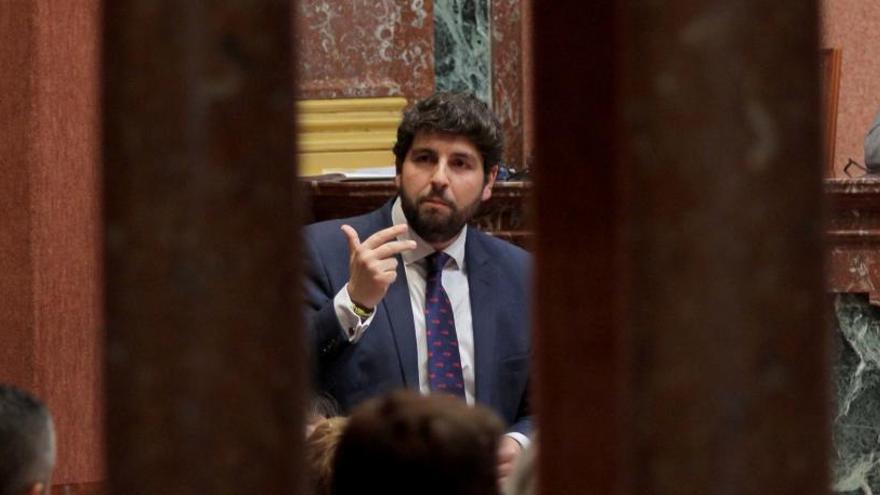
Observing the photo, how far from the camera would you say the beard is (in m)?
5.02

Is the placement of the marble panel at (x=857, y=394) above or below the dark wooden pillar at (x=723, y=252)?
below

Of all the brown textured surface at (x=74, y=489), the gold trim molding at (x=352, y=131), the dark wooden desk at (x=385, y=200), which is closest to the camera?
the brown textured surface at (x=74, y=489)

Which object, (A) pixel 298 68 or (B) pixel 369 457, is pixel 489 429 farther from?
(A) pixel 298 68

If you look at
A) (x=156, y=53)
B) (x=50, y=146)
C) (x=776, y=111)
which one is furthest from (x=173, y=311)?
(x=50, y=146)

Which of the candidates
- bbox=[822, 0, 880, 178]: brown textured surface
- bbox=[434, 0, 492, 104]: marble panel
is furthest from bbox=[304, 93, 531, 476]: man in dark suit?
bbox=[822, 0, 880, 178]: brown textured surface

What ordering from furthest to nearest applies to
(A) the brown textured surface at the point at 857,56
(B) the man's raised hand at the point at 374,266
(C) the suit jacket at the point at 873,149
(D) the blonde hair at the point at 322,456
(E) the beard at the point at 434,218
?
1. (A) the brown textured surface at the point at 857,56
2. (C) the suit jacket at the point at 873,149
3. (E) the beard at the point at 434,218
4. (B) the man's raised hand at the point at 374,266
5. (D) the blonde hair at the point at 322,456

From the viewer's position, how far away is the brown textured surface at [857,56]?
28.3 feet

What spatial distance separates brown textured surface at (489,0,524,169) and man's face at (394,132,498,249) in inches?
105

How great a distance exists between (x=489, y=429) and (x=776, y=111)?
2.71 feet

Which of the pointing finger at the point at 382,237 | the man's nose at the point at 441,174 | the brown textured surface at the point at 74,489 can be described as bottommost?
the brown textured surface at the point at 74,489

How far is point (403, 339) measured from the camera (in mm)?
4867

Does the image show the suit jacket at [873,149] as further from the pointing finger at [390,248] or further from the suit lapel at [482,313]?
the pointing finger at [390,248]

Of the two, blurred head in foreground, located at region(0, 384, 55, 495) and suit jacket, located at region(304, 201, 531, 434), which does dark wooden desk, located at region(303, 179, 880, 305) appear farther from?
blurred head in foreground, located at region(0, 384, 55, 495)

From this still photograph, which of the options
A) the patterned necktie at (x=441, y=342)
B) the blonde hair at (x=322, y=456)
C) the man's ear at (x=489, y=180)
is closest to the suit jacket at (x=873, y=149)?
the man's ear at (x=489, y=180)
